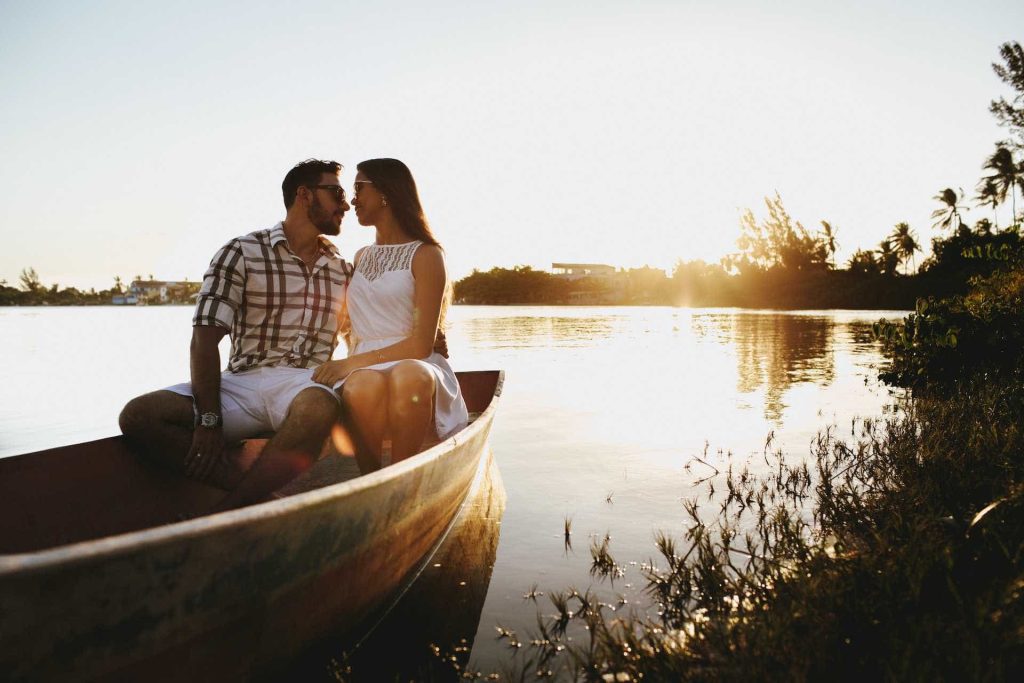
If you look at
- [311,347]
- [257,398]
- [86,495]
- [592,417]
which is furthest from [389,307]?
[592,417]

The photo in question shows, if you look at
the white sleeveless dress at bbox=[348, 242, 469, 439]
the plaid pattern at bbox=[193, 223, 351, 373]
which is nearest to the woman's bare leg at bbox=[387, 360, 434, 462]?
the white sleeveless dress at bbox=[348, 242, 469, 439]

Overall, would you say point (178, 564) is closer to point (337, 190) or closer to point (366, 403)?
point (366, 403)

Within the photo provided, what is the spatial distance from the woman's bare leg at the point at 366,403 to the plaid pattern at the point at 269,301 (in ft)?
1.51

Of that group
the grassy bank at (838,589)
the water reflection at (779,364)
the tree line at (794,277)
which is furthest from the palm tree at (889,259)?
the grassy bank at (838,589)

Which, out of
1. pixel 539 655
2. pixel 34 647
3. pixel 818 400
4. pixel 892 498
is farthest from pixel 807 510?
pixel 818 400

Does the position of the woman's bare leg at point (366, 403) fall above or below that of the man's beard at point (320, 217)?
below

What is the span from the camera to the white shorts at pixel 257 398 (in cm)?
Result: 328

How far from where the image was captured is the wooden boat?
151cm

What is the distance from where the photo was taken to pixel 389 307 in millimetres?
3623

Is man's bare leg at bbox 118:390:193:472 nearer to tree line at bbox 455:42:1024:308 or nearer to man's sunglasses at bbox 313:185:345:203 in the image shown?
man's sunglasses at bbox 313:185:345:203

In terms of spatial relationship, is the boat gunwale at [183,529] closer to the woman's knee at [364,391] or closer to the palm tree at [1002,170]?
the woman's knee at [364,391]

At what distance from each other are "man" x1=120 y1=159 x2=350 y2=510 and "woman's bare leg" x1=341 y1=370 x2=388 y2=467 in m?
0.07

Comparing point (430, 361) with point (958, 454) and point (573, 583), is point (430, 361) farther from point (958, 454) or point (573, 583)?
point (958, 454)

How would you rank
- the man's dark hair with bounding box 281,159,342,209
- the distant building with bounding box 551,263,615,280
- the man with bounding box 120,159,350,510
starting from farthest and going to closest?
1. the distant building with bounding box 551,263,615,280
2. the man's dark hair with bounding box 281,159,342,209
3. the man with bounding box 120,159,350,510
